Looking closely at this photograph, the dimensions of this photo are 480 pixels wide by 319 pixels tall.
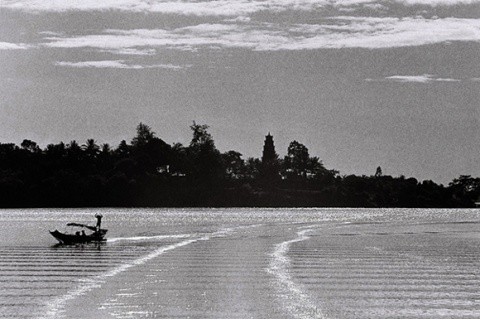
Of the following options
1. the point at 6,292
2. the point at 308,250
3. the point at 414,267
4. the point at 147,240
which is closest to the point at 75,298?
the point at 6,292

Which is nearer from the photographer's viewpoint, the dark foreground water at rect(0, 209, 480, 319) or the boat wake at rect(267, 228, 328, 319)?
the boat wake at rect(267, 228, 328, 319)

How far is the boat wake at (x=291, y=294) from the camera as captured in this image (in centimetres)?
3359

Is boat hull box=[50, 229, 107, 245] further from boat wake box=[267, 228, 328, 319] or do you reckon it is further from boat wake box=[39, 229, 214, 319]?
boat wake box=[267, 228, 328, 319]

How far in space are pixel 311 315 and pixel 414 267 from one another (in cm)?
2312

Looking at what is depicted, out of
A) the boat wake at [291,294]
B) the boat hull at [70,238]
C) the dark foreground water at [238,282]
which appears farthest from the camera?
the boat hull at [70,238]

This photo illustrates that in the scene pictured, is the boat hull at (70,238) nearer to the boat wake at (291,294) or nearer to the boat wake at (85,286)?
the boat wake at (85,286)

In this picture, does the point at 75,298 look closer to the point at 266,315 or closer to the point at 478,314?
the point at 266,315

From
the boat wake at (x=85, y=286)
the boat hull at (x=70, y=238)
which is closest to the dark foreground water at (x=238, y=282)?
the boat wake at (x=85, y=286)

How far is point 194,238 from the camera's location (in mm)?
92125

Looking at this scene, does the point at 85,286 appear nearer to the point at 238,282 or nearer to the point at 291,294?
the point at 238,282

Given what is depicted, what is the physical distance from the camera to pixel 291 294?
39.2m

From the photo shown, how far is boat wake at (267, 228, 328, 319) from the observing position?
3359cm

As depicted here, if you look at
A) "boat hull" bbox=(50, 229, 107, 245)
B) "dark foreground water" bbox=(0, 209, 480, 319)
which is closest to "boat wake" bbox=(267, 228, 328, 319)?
"dark foreground water" bbox=(0, 209, 480, 319)

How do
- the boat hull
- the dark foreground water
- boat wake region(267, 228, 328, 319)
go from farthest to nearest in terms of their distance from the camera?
1. the boat hull
2. the dark foreground water
3. boat wake region(267, 228, 328, 319)
